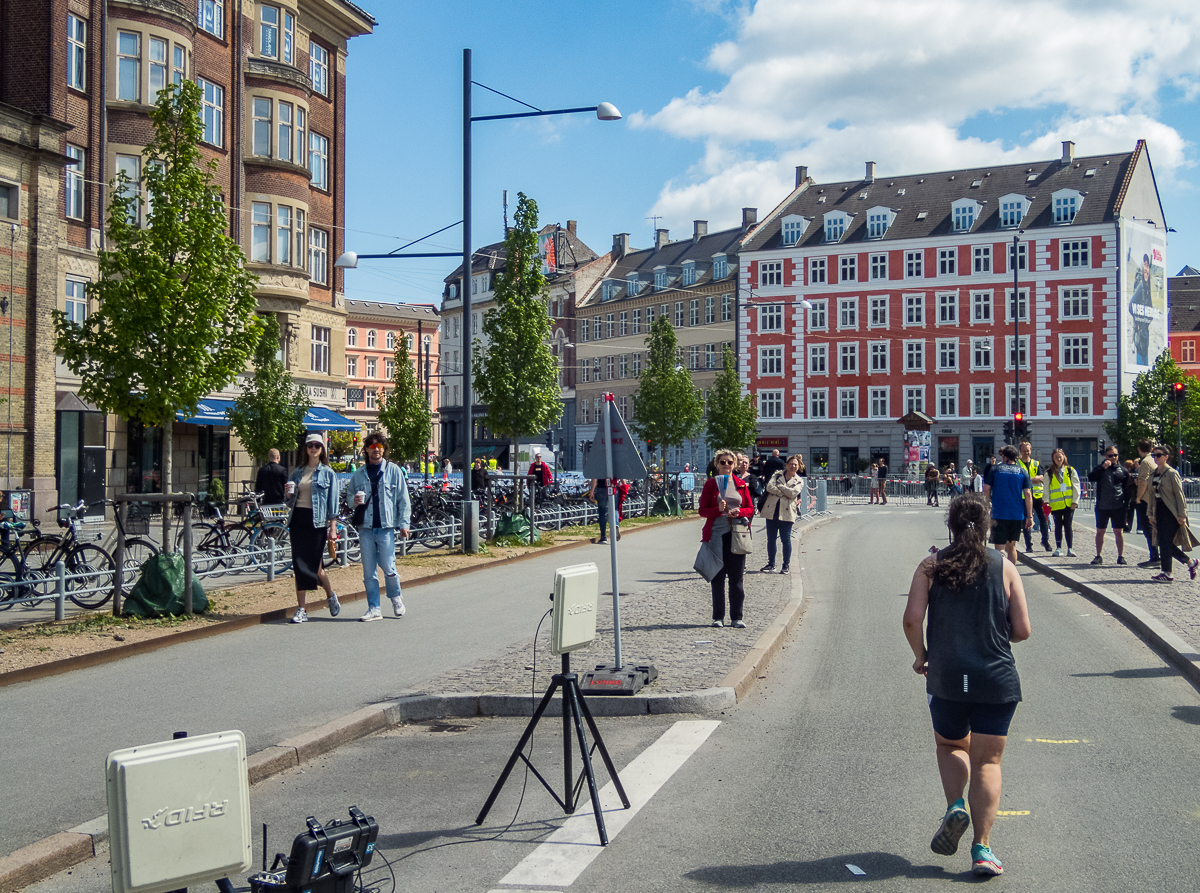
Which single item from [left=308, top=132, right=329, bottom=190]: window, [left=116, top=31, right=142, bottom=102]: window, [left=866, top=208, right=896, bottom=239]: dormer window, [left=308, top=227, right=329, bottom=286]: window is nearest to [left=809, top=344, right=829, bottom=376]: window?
[left=866, top=208, right=896, bottom=239]: dormer window

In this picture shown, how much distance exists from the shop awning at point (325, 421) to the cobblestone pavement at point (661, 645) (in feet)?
77.6

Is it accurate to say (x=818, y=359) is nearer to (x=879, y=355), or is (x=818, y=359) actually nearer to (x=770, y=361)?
(x=770, y=361)

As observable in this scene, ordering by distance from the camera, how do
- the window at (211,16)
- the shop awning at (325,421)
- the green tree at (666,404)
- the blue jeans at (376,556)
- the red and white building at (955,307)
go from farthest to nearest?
the red and white building at (955,307) < the green tree at (666,404) < the shop awning at (325,421) < the window at (211,16) < the blue jeans at (376,556)

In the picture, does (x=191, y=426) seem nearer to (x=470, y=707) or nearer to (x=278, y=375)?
(x=278, y=375)

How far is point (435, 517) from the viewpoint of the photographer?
2238cm

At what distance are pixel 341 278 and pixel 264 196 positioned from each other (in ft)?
21.1

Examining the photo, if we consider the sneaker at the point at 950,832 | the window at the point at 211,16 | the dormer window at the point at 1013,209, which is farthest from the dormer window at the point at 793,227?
the sneaker at the point at 950,832

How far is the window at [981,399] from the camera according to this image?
63.3 metres

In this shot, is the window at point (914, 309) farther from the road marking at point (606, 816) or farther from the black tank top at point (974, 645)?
the black tank top at point (974, 645)

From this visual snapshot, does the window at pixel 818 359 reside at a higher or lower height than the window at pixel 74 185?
lower

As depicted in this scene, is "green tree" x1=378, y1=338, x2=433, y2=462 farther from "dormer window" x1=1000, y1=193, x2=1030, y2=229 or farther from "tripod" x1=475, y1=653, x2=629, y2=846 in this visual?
"tripod" x1=475, y1=653, x2=629, y2=846

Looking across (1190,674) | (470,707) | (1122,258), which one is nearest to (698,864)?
(470,707)

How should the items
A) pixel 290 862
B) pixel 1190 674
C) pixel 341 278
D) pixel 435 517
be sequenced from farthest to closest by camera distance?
pixel 341 278 → pixel 435 517 → pixel 1190 674 → pixel 290 862

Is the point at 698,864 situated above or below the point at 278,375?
below
